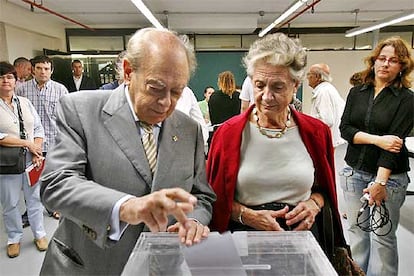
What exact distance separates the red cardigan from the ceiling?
21.8 feet

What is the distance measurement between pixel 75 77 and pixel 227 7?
12.8 feet

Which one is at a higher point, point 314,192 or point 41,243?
point 314,192

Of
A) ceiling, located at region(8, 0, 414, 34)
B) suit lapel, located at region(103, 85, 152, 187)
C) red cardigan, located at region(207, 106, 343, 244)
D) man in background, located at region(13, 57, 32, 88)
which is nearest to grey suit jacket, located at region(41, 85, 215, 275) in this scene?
suit lapel, located at region(103, 85, 152, 187)

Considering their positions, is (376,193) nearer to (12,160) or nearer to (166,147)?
(166,147)

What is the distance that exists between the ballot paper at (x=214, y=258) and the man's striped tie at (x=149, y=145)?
24cm

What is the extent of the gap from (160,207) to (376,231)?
1911 millimetres

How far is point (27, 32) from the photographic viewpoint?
842cm

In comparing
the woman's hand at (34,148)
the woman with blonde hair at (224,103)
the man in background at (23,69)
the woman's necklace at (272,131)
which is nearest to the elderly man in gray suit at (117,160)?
the woman's necklace at (272,131)

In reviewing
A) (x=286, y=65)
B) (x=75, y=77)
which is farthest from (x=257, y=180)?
(x=75, y=77)

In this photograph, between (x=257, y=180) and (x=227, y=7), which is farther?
(x=227, y=7)

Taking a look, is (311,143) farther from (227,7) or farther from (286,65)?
(227,7)

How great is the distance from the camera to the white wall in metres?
7.32

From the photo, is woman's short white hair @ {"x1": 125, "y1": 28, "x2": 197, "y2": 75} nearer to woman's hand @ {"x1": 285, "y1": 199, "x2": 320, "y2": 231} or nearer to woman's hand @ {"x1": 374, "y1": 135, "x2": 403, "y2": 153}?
woman's hand @ {"x1": 285, "y1": 199, "x2": 320, "y2": 231}

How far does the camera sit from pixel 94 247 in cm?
101
